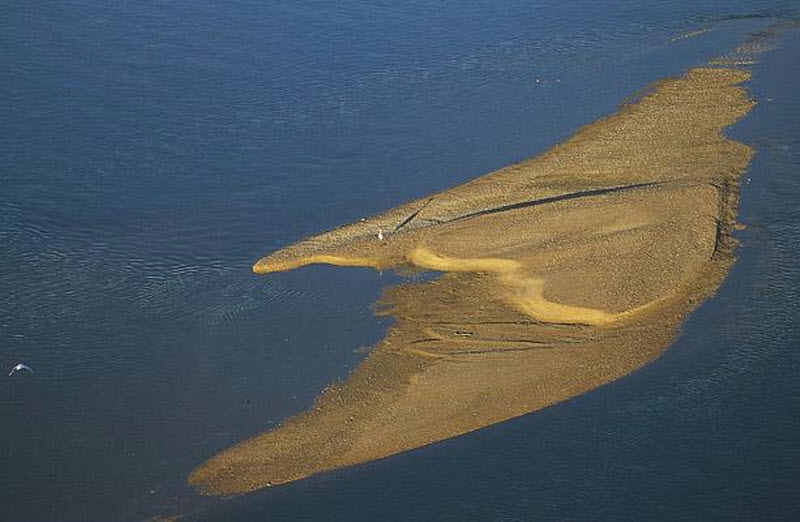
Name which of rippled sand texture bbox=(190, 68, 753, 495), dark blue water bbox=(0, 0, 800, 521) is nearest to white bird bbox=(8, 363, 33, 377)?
dark blue water bbox=(0, 0, 800, 521)

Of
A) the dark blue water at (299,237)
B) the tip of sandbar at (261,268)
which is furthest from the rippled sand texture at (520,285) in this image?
the dark blue water at (299,237)

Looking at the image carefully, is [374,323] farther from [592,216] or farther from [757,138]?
[757,138]

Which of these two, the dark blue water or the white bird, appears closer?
the dark blue water

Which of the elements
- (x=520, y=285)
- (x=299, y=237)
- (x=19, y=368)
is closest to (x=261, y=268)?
(x=299, y=237)

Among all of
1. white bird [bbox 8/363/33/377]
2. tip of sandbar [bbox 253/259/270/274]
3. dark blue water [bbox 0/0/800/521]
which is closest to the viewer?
dark blue water [bbox 0/0/800/521]

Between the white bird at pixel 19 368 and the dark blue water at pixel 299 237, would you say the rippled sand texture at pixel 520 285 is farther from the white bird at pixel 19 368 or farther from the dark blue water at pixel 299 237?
the white bird at pixel 19 368

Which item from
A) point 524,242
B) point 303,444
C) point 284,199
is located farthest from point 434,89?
point 303,444

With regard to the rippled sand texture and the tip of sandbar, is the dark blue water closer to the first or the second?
the tip of sandbar
